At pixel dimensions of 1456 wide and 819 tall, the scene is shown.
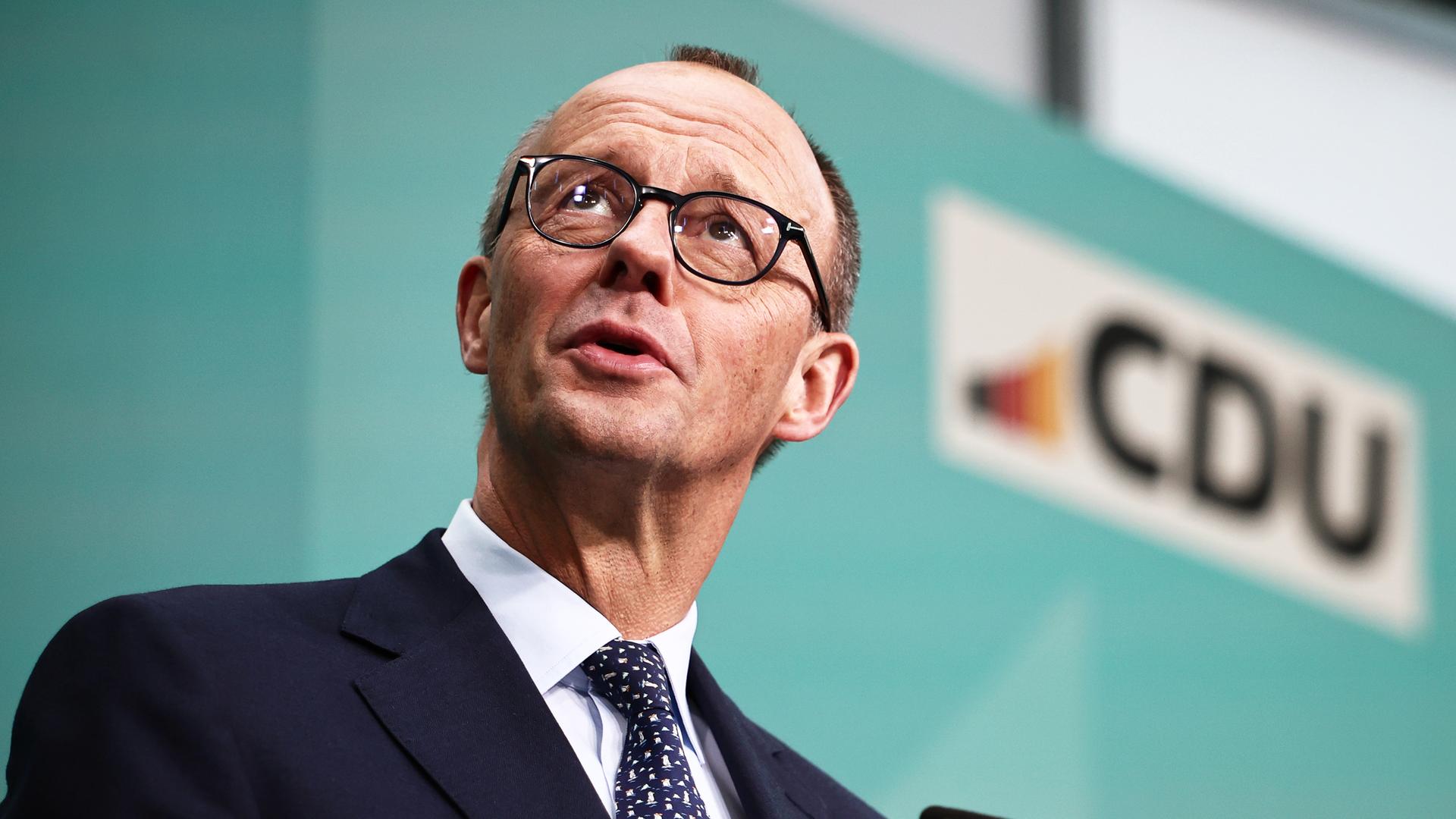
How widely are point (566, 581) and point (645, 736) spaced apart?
0.62ft

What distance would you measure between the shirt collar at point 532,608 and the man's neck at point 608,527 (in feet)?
0.11

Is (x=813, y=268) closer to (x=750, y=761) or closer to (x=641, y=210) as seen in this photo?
(x=641, y=210)

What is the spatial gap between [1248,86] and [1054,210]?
113 centimetres

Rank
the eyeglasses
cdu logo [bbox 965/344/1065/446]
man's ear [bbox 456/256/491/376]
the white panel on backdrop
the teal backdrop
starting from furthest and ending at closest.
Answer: the white panel on backdrop → cdu logo [bbox 965/344/1065/446] → the teal backdrop → man's ear [bbox 456/256/491/376] → the eyeglasses

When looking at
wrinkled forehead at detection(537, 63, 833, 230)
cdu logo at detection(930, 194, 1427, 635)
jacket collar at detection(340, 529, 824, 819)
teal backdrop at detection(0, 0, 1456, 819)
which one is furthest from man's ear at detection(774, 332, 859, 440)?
cdu logo at detection(930, 194, 1427, 635)

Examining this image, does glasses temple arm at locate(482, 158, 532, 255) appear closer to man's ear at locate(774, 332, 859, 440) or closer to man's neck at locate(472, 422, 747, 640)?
man's neck at locate(472, 422, 747, 640)

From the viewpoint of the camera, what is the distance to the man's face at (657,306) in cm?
126

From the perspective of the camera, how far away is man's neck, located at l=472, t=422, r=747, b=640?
1.32 meters

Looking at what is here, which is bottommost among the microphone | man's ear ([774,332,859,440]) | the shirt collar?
the microphone

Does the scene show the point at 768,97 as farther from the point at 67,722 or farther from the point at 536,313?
the point at 67,722

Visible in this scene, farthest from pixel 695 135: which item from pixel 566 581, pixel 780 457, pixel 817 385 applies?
pixel 780 457

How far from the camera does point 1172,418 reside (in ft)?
10.2

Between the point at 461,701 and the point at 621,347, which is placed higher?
the point at 621,347

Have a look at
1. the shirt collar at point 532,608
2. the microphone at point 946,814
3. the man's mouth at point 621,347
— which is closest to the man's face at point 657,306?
the man's mouth at point 621,347
